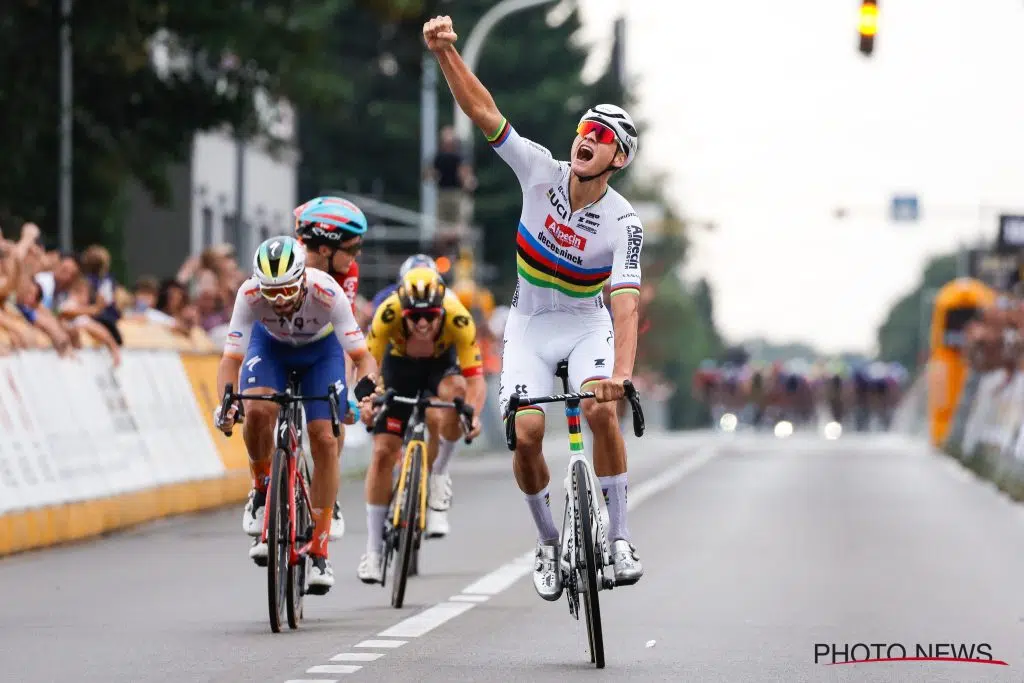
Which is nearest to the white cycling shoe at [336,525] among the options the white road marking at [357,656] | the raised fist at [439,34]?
the white road marking at [357,656]

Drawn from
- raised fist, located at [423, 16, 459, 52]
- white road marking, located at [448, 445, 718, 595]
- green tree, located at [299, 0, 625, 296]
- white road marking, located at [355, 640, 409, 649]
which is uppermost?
green tree, located at [299, 0, 625, 296]

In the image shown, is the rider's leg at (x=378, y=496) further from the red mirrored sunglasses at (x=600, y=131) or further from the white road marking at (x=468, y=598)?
the red mirrored sunglasses at (x=600, y=131)

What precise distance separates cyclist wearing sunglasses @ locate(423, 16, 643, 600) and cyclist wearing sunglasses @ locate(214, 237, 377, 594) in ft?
3.68

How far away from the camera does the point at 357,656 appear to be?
34.8ft

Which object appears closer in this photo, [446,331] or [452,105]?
[446,331]

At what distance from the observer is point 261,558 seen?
1175cm

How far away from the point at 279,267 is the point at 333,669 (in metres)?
2.14

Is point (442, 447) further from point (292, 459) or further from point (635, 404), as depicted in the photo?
point (635, 404)

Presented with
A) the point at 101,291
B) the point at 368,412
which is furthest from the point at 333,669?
the point at 101,291

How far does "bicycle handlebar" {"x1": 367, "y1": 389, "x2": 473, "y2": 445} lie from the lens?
532 inches

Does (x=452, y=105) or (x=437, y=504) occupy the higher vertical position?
(x=452, y=105)

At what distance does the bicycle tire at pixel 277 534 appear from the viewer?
11.3 metres

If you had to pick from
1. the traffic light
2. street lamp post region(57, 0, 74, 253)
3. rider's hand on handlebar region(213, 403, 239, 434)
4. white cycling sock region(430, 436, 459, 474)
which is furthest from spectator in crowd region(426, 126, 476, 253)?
rider's hand on handlebar region(213, 403, 239, 434)

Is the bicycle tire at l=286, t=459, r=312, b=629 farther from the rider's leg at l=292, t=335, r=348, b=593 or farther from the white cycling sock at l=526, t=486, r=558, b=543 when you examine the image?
the white cycling sock at l=526, t=486, r=558, b=543
